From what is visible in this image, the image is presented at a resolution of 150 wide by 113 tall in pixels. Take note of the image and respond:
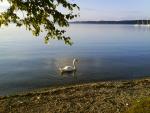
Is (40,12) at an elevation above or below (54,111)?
above

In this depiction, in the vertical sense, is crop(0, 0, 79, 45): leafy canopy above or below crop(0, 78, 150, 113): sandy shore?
above

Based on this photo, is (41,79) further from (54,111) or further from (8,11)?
(8,11)

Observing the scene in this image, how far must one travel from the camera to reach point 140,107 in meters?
14.9

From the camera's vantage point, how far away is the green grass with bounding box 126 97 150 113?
14412 millimetres

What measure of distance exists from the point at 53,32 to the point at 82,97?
23.6 ft

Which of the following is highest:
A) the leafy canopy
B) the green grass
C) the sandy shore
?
the leafy canopy

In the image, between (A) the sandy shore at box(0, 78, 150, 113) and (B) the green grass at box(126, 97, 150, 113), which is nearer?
(B) the green grass at box(126, 97, 150, 113)

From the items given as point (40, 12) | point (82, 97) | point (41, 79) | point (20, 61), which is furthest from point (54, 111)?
point (20, 61)

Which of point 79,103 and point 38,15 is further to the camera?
point 79,103

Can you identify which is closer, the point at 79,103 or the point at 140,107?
the point at 140,107

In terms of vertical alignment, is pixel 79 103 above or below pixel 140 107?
below

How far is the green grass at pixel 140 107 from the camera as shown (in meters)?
14.4

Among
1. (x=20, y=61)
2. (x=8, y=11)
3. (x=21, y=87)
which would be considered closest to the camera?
(x=8, y=11)

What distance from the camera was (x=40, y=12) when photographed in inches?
416
